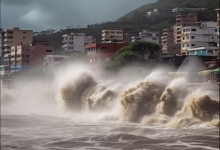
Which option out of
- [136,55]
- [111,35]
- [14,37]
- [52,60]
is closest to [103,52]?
[136,55]

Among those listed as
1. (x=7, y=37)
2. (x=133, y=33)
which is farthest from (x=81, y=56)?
(x=133, y=33)

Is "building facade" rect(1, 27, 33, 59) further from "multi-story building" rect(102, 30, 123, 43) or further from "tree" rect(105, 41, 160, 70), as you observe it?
"tree" rect(105, 41, 160, 70)

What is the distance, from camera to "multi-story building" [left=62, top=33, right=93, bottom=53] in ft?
282

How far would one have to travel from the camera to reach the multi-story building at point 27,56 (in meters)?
75.1

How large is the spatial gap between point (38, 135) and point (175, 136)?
5.52 m

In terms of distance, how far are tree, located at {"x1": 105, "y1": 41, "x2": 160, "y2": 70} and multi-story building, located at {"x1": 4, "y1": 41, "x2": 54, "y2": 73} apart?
29.3 meters

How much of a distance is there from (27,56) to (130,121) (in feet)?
177

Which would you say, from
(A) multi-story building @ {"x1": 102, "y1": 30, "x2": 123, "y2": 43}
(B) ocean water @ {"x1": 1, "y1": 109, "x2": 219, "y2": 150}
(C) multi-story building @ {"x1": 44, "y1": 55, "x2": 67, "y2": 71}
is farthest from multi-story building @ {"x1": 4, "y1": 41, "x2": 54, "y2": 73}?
(B) ocean water @ {"x1": 1, "y1": 109, "x2": 219, "y2": 150}

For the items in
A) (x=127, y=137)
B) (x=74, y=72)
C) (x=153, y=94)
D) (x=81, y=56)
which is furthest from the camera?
(x=81, y=56)

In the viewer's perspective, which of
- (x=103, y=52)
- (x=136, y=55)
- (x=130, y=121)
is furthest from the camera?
(x=103, y=52)

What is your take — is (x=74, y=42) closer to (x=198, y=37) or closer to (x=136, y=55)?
(x=198, y=37)

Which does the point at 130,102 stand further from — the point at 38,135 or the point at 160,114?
the point at 38,135

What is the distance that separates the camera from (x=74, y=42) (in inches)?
3455

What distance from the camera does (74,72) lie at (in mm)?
35906
